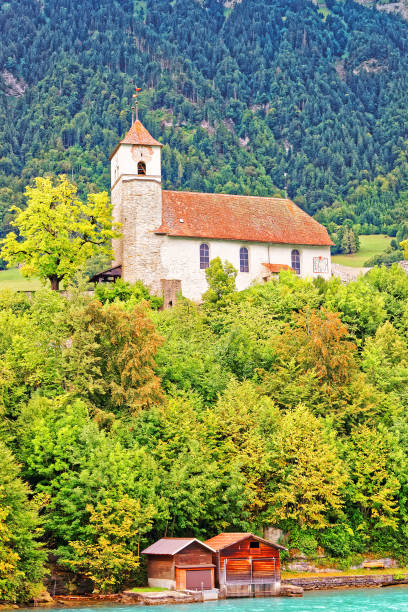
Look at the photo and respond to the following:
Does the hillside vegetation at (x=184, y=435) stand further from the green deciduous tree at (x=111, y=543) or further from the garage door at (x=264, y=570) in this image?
the garage door at (x=264, y=570)

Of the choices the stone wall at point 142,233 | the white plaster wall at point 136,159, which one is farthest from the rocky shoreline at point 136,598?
the white plaster wall at point 136,159

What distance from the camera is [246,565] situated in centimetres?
5309

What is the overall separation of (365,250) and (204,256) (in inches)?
2990

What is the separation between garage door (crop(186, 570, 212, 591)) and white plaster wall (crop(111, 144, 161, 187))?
37.1 meters

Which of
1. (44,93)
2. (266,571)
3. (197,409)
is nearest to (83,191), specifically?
(44,93)

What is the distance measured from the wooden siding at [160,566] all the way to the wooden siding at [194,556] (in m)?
0.50

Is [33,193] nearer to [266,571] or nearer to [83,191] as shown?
[266,571]

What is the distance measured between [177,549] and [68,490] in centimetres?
631

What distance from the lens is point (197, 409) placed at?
6103 centimetres

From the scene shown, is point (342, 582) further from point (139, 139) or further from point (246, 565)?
point (139, 139)

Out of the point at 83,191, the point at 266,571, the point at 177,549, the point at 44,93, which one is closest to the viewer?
the point at 177,549

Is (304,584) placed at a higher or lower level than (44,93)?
lower

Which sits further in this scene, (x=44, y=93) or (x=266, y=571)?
(x=44, y=93)

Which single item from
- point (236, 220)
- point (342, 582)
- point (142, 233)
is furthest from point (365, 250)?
point (342, 582)
